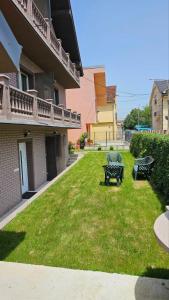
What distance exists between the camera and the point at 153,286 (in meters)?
4.39

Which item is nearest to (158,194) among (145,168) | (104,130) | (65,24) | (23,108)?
(145,168)

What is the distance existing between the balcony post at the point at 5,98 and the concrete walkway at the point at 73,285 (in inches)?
167

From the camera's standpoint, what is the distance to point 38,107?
11.9 metres

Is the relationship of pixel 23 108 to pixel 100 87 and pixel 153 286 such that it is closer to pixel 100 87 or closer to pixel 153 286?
pixel 153 286

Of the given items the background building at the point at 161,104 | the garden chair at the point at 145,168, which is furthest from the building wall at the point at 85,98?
the garden chair at the point at 145,168

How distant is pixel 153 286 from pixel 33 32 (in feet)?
29.7

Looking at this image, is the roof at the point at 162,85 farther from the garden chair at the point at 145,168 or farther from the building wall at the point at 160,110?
the garden chair at the point at 145,168

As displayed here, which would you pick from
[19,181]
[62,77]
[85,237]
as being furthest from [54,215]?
[62,77]

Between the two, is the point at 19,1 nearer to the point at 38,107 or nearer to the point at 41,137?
the point at 38,107

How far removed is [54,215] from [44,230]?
1304mm

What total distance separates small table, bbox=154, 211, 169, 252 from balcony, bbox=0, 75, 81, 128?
14.9 ft

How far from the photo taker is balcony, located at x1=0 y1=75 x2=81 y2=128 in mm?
7785

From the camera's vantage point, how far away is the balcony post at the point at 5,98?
25.4ft

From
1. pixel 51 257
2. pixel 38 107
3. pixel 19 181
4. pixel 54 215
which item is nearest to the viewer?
pixel 51 257
